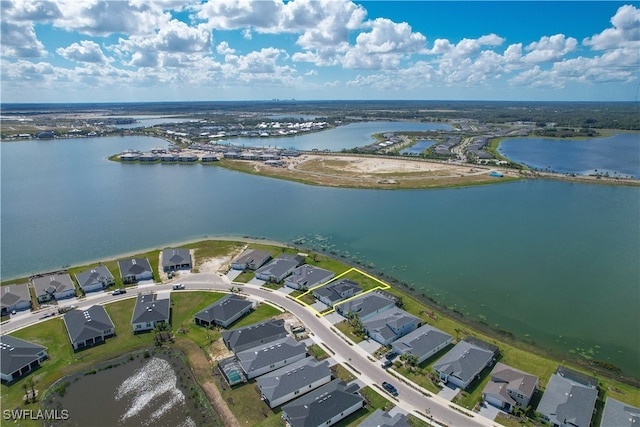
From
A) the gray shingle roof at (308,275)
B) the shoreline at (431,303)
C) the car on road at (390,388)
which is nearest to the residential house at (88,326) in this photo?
the shoreline at (431,303)

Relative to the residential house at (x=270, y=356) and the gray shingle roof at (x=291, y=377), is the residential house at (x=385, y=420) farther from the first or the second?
the residential house at (x=270, y=356)

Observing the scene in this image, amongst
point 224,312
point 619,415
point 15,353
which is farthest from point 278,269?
point 619,415

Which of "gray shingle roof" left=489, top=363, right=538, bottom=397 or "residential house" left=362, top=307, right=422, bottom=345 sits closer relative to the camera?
"gray shingle roof" left=489, top=363, right=538, bottom=397

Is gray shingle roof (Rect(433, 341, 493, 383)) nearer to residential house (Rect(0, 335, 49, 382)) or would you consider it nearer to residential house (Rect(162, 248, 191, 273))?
residential house (Rect(0, 335, 49, 382))

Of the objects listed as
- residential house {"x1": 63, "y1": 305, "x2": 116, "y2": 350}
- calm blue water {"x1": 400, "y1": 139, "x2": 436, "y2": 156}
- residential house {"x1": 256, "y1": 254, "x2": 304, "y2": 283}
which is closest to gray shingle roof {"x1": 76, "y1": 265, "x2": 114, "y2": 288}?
residential house {"x1": 63, "y1": 305, "x2": 116, "y2": 350}

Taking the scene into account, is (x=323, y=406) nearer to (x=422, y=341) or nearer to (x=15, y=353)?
(x=422, y=341)

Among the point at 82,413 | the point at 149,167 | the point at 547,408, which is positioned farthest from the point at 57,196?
the point at 547,408
